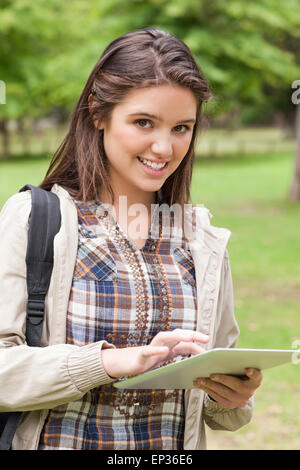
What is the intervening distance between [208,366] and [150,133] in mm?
605

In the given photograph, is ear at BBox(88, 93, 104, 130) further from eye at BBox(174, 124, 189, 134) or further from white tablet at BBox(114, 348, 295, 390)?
white tablet at BBox(114, 348, 295, 390)

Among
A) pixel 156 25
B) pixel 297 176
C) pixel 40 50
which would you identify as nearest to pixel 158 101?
pixel 297 176

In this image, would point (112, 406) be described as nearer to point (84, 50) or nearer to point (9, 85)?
point (84, 50)

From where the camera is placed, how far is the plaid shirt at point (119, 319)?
67.8 inches

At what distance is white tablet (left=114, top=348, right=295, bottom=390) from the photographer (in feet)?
4.67

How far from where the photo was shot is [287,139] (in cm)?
4584

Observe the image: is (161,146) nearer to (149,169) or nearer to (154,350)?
(149,169)

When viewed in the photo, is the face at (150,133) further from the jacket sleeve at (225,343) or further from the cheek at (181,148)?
the jacket sleeve at (225,343)

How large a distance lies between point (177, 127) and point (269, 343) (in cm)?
449

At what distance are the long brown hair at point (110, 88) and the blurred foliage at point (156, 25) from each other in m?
Answer: 15.5

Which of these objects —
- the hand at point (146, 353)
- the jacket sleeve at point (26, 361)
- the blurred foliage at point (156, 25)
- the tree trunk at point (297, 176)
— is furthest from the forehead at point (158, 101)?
the blurred foliage at point (156, 25)

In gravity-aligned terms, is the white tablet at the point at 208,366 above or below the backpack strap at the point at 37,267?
below

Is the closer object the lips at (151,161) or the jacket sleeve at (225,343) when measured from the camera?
the lips at (151,161)

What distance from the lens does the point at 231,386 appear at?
1.68 m
